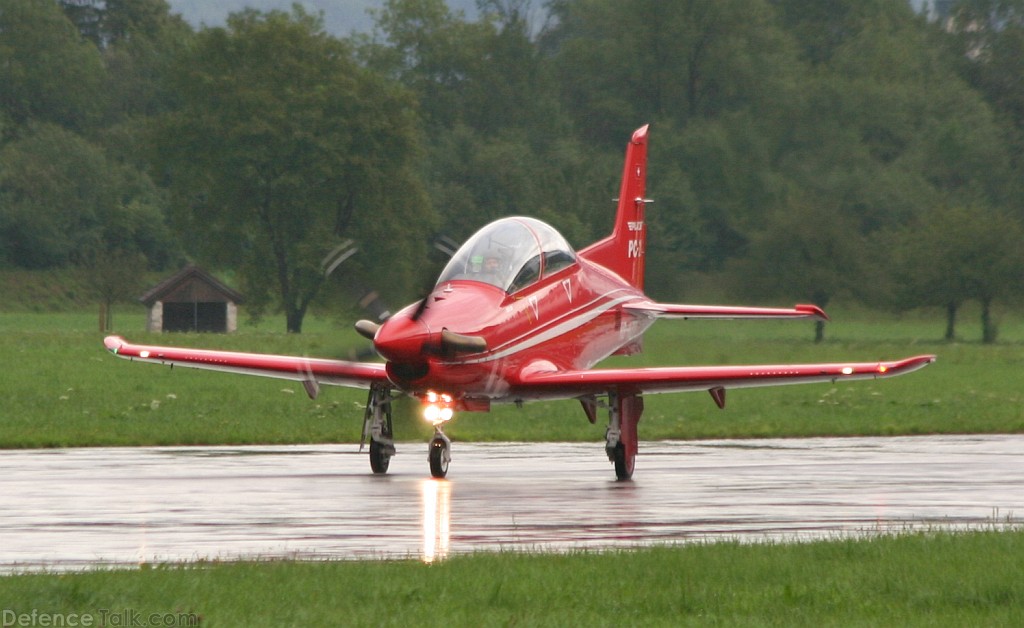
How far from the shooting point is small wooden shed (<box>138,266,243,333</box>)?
73.3 meters

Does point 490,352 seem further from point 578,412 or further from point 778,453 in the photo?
point 578,412

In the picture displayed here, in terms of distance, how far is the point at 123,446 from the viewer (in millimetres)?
22547

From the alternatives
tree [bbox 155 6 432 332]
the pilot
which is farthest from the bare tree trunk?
the pilot

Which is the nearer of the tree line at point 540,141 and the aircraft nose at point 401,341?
the aircraft nose at point 401,341

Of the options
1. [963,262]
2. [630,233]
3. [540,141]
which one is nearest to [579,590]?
[630,233]

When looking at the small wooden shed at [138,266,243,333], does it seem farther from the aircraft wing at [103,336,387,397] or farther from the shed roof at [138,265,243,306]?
the aircraft wing at [103,336,387,397]

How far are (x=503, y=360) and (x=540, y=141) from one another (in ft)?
237

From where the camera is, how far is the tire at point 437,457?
18000mm

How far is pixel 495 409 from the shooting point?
29.6m

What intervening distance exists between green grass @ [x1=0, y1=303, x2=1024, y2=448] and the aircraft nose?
1.30 metres

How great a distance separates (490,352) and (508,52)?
81.4 meters

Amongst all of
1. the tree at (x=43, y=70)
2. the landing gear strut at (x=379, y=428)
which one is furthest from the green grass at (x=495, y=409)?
the tree at (x=43, y=70)

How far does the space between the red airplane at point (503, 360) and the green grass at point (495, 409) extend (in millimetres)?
949

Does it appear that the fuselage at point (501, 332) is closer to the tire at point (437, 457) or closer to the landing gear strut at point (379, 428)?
the tire at point (437, 457)
